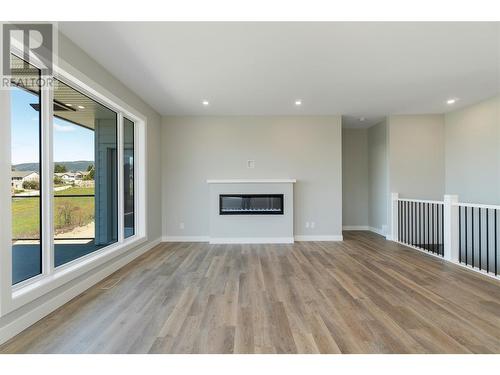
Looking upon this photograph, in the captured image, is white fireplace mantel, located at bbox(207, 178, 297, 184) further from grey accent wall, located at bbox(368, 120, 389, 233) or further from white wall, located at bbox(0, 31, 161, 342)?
grey accent wall, located at bbox(368, 120, 389, 233)

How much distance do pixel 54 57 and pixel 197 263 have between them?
A: 3.16 meters

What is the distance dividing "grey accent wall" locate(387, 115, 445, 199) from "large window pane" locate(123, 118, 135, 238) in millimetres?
5632

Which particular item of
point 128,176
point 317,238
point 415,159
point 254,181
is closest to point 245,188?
point 254,181

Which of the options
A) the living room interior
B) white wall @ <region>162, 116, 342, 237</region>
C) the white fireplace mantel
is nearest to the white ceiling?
the living room interior

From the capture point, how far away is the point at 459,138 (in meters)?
5.38

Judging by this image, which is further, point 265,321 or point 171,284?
point 171,284

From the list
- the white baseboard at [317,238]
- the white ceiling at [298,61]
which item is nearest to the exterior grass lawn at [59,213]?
the white ceiling at [298,61]

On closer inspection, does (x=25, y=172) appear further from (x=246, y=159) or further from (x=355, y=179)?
(x=355, y=179)

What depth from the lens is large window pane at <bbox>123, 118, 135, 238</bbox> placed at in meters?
4.32

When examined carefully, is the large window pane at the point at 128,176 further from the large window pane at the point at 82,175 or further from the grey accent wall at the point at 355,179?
the grey accent wall at the point at 355,179

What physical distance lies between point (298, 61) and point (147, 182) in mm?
3477

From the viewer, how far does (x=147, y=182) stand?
4.83 metres
